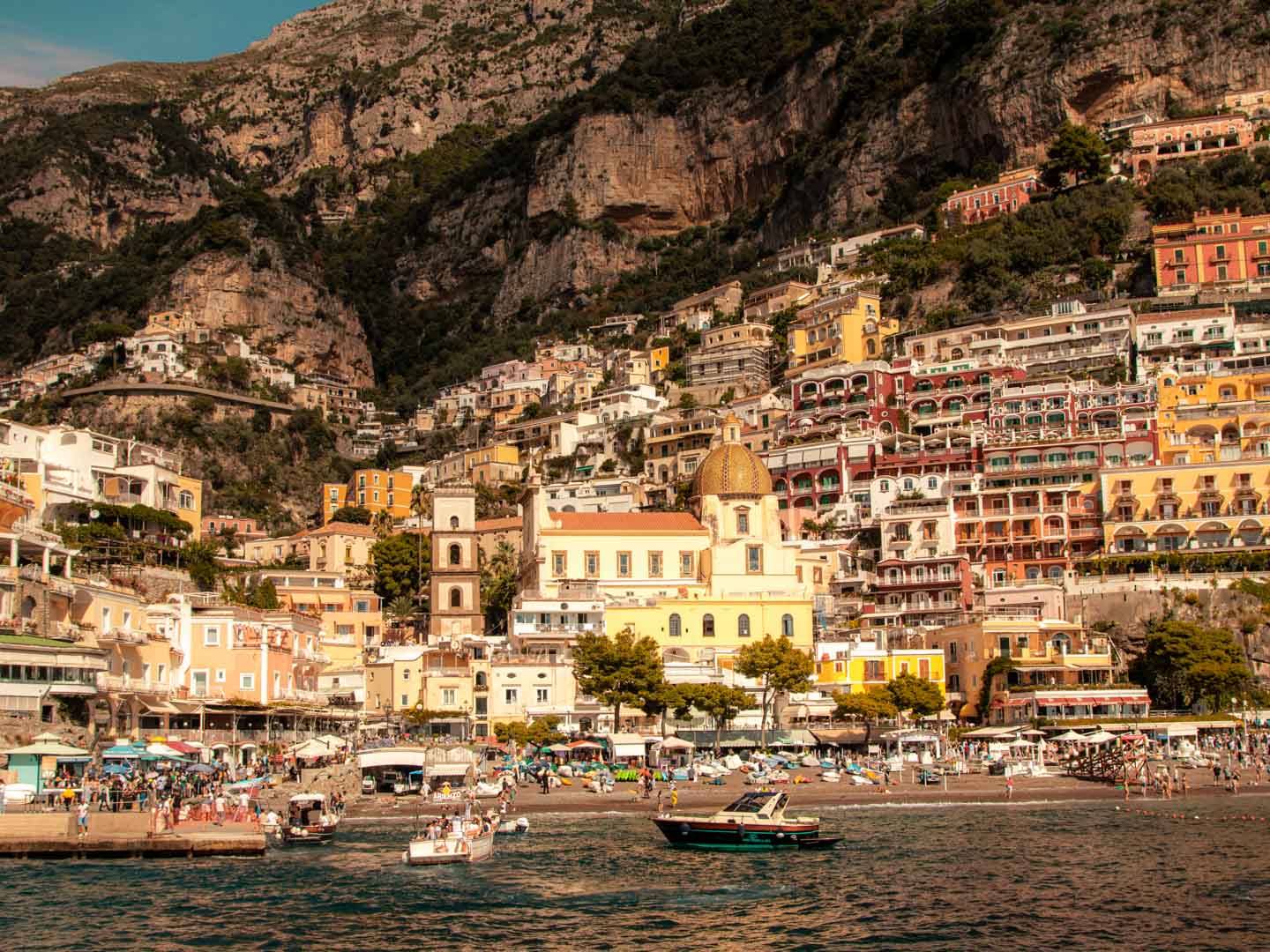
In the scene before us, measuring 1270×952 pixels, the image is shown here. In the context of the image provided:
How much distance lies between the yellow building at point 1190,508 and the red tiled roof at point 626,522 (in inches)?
1006

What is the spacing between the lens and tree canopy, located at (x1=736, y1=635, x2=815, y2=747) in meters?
77.9

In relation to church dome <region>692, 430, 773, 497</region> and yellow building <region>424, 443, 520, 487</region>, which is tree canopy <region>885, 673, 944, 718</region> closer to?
church dome <region>692, 430, 773, 497</region>

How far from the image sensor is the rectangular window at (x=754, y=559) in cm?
9294

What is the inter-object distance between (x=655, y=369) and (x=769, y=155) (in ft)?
163

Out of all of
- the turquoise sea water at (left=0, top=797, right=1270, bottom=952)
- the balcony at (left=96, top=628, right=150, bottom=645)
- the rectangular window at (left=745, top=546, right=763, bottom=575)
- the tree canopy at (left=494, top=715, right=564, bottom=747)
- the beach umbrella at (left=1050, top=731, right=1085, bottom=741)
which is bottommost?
the turquoise sea water at (left=0, top=797, right=1270, bottom=952)

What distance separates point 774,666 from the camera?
77875 millimetres

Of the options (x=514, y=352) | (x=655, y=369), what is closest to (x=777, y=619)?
(x=655, y=369)

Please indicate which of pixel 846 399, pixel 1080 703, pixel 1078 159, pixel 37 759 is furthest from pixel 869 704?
pixel 1078 159

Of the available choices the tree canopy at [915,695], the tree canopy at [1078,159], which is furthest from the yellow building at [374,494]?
the tree canopy at [915,695]

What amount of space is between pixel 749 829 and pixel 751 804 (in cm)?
112

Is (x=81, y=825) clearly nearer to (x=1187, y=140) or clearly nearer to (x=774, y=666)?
(x=774, y=666)

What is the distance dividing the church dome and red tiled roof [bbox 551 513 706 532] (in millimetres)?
2232

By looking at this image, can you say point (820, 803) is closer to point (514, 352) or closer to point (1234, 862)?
point (1234, 862)

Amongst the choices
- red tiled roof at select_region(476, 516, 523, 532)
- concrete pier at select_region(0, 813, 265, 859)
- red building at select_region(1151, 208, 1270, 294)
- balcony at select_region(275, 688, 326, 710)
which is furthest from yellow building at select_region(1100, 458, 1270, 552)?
concrete pier at select_region(0, 813, 265, 859)
